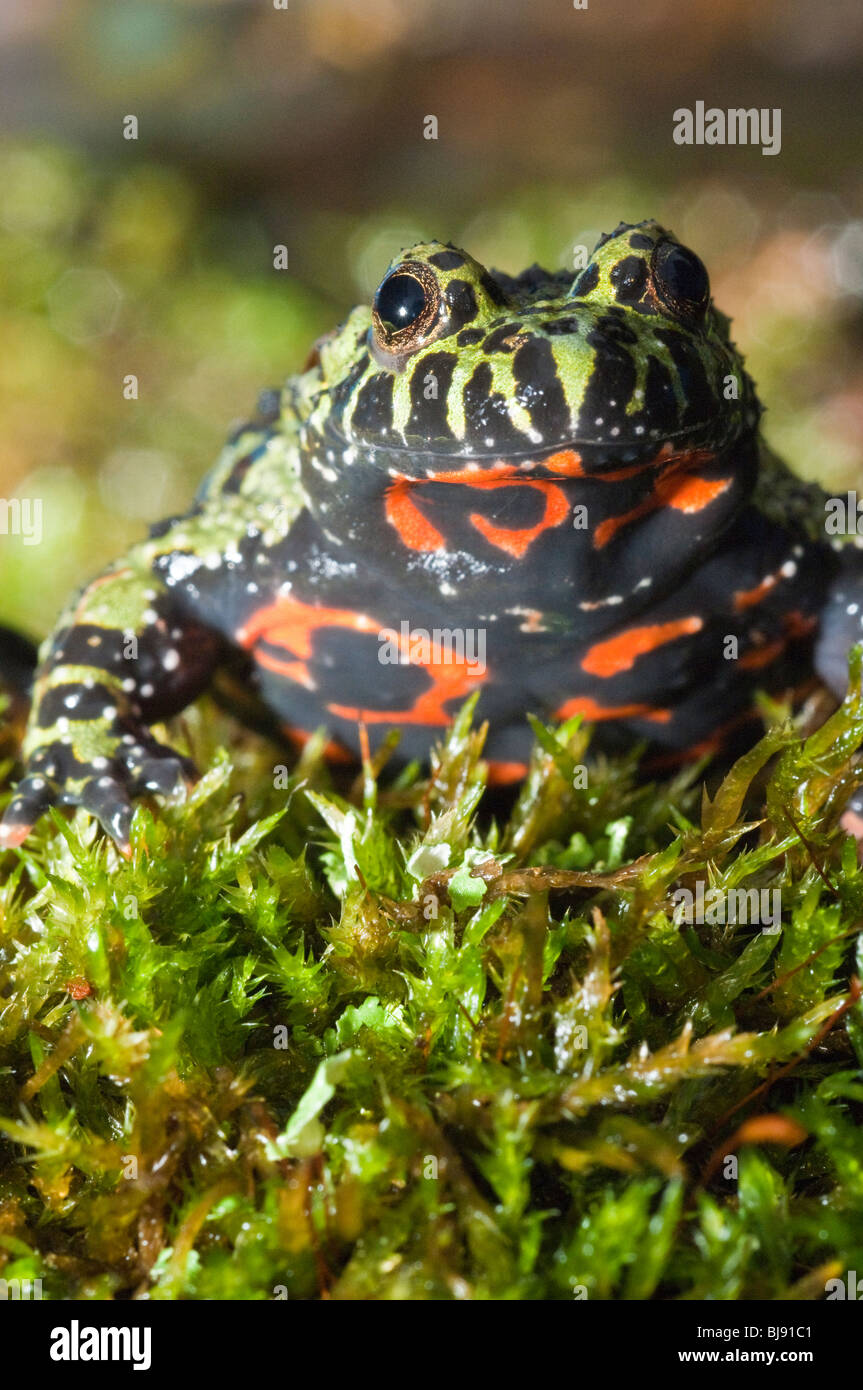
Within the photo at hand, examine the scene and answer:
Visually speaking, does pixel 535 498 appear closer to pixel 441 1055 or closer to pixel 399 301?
pixel 399 301

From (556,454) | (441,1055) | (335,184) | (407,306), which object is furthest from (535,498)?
(335,184)

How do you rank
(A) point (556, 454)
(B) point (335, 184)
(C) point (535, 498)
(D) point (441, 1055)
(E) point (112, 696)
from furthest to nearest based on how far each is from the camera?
1. (B) point (335, 184)
2. (E) point (112, 696)
3. (C) point (535, 498)
4. (A) point (556, 454)
5. (D) point (441, 1055)

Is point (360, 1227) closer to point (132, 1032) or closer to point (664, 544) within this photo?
point (132, 1032)

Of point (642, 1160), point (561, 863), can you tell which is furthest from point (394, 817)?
point (642, 1160)

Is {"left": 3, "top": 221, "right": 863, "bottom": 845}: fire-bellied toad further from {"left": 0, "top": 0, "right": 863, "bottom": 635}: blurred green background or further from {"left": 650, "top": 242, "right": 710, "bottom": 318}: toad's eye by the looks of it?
{"left": 0, "top": 0, "right": 863, "bottom": 635}: blurred green background

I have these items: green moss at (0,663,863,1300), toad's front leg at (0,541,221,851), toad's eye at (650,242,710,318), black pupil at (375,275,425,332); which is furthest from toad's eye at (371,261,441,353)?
toad's front leg at (0,541,221,851)
